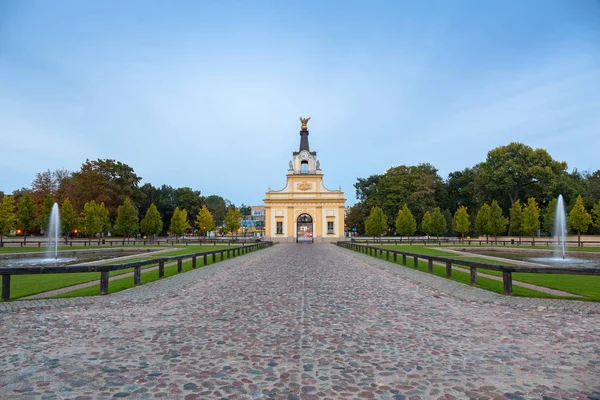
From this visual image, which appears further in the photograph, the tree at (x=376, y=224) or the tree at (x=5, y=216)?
the tree at (x=376, y=224)

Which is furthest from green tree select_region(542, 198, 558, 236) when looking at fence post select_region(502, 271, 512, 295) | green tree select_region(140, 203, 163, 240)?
green tree select_region(140, 203, 163, 240)

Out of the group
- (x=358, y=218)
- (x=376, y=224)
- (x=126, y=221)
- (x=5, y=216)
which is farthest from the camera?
(x=358, y=218)

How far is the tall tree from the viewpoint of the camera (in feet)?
213

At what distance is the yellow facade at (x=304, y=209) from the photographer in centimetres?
6975

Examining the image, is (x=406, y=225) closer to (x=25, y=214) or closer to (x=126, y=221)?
(x=126, y=221)

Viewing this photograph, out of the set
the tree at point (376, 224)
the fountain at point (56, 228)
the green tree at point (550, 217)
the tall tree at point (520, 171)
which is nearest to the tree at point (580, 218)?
the green tree at point (550, 217)

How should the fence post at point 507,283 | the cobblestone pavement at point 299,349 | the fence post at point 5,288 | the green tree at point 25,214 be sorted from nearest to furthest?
the cobblestone pavement at point 299,349
the fence post at point 5,288
the fence post at point 507,283
the green tree at point 25,214

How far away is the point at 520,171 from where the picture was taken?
216 ft

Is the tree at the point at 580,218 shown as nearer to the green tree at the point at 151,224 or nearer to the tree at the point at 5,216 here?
the green tree at the point at 151,224

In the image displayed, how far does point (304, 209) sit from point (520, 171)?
1448 inches

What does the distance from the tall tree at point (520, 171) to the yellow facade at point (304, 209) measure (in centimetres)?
2638

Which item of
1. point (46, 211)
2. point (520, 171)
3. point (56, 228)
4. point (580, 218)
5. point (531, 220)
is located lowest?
point (56, 228)

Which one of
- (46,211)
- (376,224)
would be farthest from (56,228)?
(376,224)

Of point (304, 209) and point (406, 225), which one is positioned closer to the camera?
point (406, 225)
